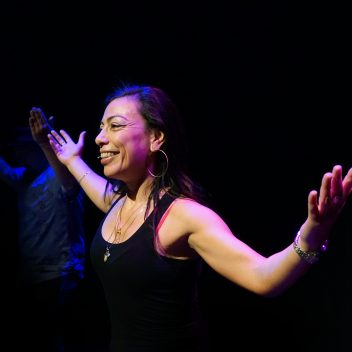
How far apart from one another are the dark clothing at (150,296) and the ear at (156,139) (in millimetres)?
228

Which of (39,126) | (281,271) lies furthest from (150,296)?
(39,126)

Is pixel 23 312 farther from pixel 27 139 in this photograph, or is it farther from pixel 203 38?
pixel 203 38

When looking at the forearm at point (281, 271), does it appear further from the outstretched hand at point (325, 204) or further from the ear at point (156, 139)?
the ear at point (156, 139)

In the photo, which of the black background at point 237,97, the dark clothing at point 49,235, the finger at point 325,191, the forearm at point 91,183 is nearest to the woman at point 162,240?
the finger at point 325,191

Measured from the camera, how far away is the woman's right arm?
1927 mm

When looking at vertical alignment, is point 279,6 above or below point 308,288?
above

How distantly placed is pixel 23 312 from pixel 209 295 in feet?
4.24

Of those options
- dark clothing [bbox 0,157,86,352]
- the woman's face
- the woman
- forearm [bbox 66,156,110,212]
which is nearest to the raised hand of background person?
forearm [bbox 66,156,110,212]

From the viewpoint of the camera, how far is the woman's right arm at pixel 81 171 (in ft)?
6.32

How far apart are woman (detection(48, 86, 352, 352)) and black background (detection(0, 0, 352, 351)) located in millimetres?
1371

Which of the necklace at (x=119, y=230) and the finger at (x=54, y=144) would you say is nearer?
the necklace at (x=119, y=230)

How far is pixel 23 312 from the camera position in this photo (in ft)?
9.66

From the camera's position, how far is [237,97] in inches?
114

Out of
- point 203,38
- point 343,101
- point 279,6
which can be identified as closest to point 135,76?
point 203,38
